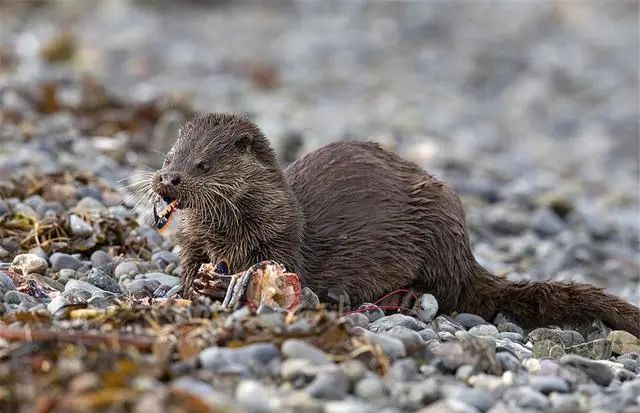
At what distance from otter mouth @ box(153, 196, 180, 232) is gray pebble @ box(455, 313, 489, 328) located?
147 centimetres

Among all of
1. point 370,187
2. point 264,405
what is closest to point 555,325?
point 370,187

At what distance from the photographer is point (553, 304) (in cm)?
527

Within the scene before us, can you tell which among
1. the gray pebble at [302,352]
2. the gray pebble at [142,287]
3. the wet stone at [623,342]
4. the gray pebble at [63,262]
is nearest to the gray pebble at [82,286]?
the gray pebble at [142,287]

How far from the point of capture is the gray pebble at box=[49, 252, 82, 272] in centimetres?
528

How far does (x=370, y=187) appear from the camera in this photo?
5.36 metres

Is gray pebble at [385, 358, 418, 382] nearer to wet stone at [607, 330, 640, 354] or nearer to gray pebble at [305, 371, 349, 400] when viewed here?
gray pebble at [305, 371, 349, 400]

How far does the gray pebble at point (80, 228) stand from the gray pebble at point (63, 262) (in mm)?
304

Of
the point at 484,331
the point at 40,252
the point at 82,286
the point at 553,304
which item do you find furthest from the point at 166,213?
the point at 553,304

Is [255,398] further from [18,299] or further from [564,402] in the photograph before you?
[18,299]

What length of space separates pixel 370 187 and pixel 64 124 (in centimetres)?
400

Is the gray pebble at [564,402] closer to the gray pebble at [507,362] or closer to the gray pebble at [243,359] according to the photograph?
the gray pebble at [507,362]

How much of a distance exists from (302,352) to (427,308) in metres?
1.57

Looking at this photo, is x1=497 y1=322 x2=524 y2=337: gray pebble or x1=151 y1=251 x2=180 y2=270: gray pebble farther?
x1=151 y1=251 x2=180 y2=270: gray pebble

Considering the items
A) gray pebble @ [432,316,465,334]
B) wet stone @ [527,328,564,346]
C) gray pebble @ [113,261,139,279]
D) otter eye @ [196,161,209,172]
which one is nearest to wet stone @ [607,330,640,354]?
wet stone @ [527,328,564,346]
